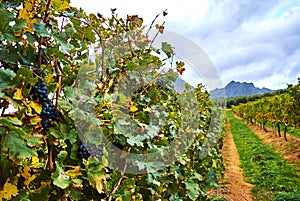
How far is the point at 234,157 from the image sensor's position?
54.4 ft

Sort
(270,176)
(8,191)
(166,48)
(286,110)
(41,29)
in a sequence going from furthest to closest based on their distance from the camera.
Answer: (286,110), (270,176), (166,48), (41,29), (8,191)

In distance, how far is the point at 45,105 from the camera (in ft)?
4.90

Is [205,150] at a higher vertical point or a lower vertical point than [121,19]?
lower

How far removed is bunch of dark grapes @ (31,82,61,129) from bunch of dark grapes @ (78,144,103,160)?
0.74 feet

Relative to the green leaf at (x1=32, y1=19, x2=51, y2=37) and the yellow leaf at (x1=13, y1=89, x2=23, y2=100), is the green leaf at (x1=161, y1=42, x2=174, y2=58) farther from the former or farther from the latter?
the yellow leaf at (x1=13, y1=89, x2=23, y2=100)

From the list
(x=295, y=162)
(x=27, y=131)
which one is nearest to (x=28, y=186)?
(x=27, y=131)

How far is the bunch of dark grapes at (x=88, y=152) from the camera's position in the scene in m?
1.72

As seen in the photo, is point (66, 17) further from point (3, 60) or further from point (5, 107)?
point (5, 107)

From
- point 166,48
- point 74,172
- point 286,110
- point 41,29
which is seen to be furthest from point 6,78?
point 286,110

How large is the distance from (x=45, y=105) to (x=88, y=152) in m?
0.38

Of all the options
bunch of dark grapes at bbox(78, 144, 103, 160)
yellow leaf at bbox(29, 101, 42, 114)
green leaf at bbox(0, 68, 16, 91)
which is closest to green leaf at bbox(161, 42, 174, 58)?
bunch of dark grapes at bbox(78, 144, 103, 160)

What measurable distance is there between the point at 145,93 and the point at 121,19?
72 centimetres

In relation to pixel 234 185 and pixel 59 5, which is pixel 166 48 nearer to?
pixel 59 5

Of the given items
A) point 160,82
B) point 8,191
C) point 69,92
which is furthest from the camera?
point 160,82
